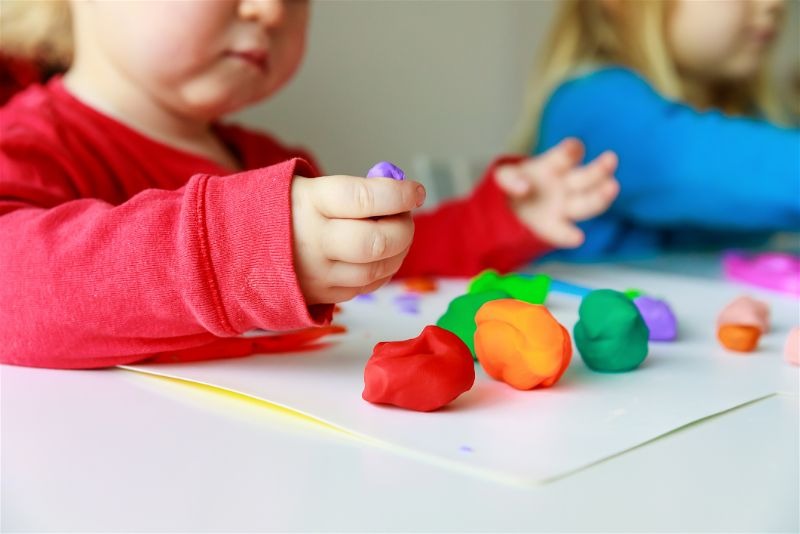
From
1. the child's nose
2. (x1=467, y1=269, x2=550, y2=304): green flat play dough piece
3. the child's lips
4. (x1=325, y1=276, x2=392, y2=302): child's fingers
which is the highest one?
the child's nose

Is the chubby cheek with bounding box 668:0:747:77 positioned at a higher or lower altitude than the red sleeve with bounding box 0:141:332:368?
higher

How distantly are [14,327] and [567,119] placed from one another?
807 millimetres

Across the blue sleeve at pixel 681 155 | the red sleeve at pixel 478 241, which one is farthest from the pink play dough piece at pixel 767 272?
the red sleeve at pixel 478 241

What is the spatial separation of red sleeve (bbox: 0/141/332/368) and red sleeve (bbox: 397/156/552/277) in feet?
1.27

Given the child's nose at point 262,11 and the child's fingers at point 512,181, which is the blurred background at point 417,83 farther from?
the child's nose at point 262,11

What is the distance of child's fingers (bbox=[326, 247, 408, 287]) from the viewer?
42 cm

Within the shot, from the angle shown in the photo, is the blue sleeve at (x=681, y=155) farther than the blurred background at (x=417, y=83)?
No

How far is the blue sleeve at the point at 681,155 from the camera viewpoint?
0.92m

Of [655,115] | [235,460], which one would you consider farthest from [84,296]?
[655,115]

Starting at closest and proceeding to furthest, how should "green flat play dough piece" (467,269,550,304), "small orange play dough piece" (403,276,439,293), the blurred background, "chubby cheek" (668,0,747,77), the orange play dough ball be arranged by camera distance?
the orange play dough ball → "green flat play dough piece" (467,269,550,304) → "small orange play dough piece" (403,276,439,293) → "chubby cheek" (668,0,747,77) → the blurred background

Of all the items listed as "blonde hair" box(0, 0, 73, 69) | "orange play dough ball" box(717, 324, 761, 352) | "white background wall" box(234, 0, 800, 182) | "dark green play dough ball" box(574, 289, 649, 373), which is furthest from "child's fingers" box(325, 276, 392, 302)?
"white background wall" box(234, 0, 800, 182)

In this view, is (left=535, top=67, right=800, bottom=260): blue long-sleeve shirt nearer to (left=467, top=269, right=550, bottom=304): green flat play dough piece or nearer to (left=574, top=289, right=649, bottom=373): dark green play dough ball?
(left=467, top=269, right=550, bottom=304): green flat play dough piece

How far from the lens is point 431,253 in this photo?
85 centimetres

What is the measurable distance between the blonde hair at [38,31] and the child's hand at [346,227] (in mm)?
460
